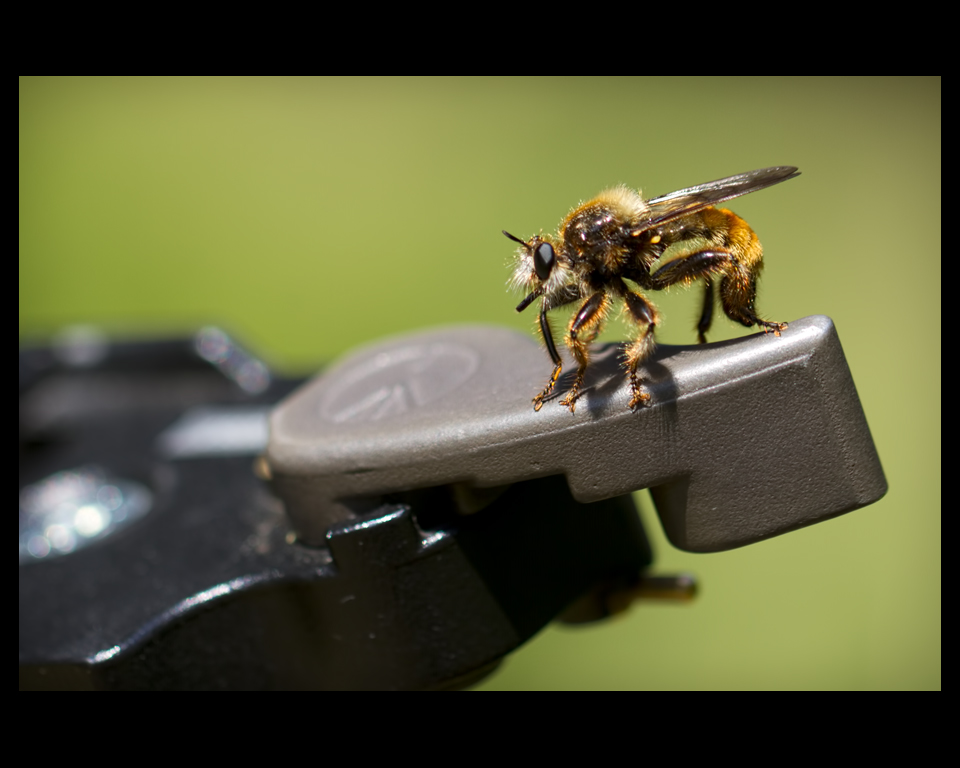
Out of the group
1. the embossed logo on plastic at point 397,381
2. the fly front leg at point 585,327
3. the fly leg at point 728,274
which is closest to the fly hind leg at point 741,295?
the fly leg at point 728,274

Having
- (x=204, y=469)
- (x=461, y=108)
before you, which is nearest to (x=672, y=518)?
(x=204, y=469)

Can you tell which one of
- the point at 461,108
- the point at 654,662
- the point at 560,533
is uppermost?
the point at 461,108

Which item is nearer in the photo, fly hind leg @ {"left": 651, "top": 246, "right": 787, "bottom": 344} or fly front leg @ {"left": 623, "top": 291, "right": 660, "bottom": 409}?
fly front leg @ {"left": 623, "top": 291, "right": 660, "bottom": 409}

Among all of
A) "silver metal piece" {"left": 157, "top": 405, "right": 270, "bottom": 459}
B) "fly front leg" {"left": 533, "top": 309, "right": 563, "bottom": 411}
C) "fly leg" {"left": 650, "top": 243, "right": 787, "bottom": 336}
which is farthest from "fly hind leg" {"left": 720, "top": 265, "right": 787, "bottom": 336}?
"silver metal piece" {"left": 157, "top": 405, "right": 270, "bottom": 459}

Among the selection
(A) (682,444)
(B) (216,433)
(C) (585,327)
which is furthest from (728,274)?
(B) (216,433)

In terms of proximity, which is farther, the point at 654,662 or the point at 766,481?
the point at 654,662

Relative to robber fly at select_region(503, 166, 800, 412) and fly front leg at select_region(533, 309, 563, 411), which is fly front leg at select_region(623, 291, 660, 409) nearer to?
robber fly at select_region(503, 166, 800, 412)

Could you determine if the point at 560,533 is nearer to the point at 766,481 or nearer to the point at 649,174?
the point at 766,481
